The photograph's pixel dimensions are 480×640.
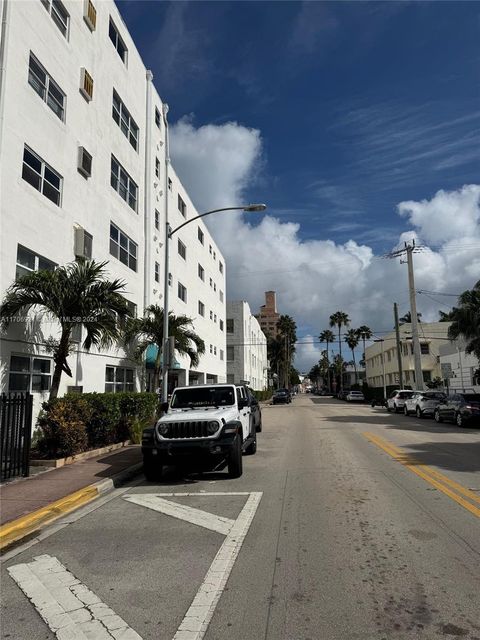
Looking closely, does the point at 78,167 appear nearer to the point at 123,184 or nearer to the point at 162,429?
the point at 123,184

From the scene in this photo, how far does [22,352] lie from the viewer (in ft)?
45.3

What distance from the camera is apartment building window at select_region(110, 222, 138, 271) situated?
21.7m

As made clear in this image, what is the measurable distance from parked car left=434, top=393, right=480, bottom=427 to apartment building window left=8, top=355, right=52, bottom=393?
1714 cm

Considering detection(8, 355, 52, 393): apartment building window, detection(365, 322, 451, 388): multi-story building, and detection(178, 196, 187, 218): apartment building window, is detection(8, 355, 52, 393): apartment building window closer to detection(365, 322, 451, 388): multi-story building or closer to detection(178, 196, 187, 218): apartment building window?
detection(178, 196, 187, 218): apartment building window

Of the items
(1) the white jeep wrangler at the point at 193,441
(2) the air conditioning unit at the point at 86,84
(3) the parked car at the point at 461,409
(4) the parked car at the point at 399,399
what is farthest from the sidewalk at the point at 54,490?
(4) the parked car at the point at 399,399

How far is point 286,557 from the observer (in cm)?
536

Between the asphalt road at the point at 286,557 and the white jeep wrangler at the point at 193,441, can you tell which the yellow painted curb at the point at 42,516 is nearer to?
the asphalt road at the point at 286,557

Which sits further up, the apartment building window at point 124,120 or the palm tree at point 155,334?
the apartment building window at point 124,120

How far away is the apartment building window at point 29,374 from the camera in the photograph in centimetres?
1357

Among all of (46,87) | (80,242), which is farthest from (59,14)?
(80,242)

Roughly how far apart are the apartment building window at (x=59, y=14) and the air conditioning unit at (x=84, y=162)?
3871 millimetres

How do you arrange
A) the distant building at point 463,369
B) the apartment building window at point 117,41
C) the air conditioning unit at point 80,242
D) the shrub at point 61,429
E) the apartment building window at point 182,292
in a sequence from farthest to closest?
the distant building at point 463,369
the apartment building window at point 182,292
the apartment building window at point 117,41
the air conditioning unit at point 80,242
the shrub at point 61,429

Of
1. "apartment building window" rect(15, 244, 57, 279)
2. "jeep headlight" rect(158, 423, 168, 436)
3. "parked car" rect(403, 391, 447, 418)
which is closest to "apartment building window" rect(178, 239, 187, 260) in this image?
"parked car" rect(403, 391, 447, 418)

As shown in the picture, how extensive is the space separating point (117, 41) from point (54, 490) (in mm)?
21369
